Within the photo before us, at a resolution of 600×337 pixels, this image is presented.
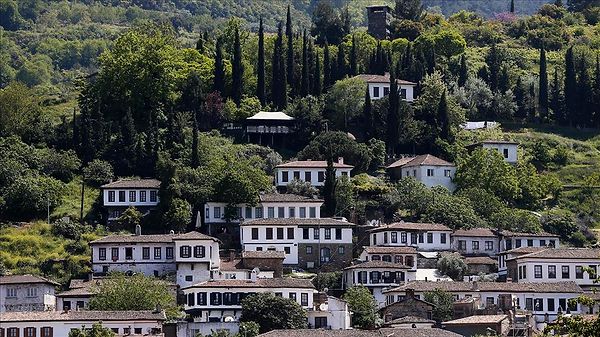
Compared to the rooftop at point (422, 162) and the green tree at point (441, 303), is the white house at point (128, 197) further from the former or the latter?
the green tree at point (441, 303)

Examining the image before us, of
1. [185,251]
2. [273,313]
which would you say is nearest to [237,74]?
[185,251]

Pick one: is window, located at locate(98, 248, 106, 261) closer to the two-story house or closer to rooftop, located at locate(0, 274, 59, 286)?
rooftop, located at locate(0, 274, 59, 286)

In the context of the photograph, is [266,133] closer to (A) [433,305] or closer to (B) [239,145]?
(B) [239,145]

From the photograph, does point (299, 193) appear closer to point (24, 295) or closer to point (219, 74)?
point (219, 74)

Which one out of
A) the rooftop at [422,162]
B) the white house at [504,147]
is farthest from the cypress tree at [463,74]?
the rooftop at [422,162]

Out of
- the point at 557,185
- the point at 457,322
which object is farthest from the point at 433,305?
the point at 557,185

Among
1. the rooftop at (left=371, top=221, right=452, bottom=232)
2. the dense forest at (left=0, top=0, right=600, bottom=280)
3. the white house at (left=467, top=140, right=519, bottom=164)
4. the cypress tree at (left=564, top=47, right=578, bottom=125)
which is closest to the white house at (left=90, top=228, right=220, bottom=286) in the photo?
the dense forest at (left=0, top=0, right=600, bottom=280)
